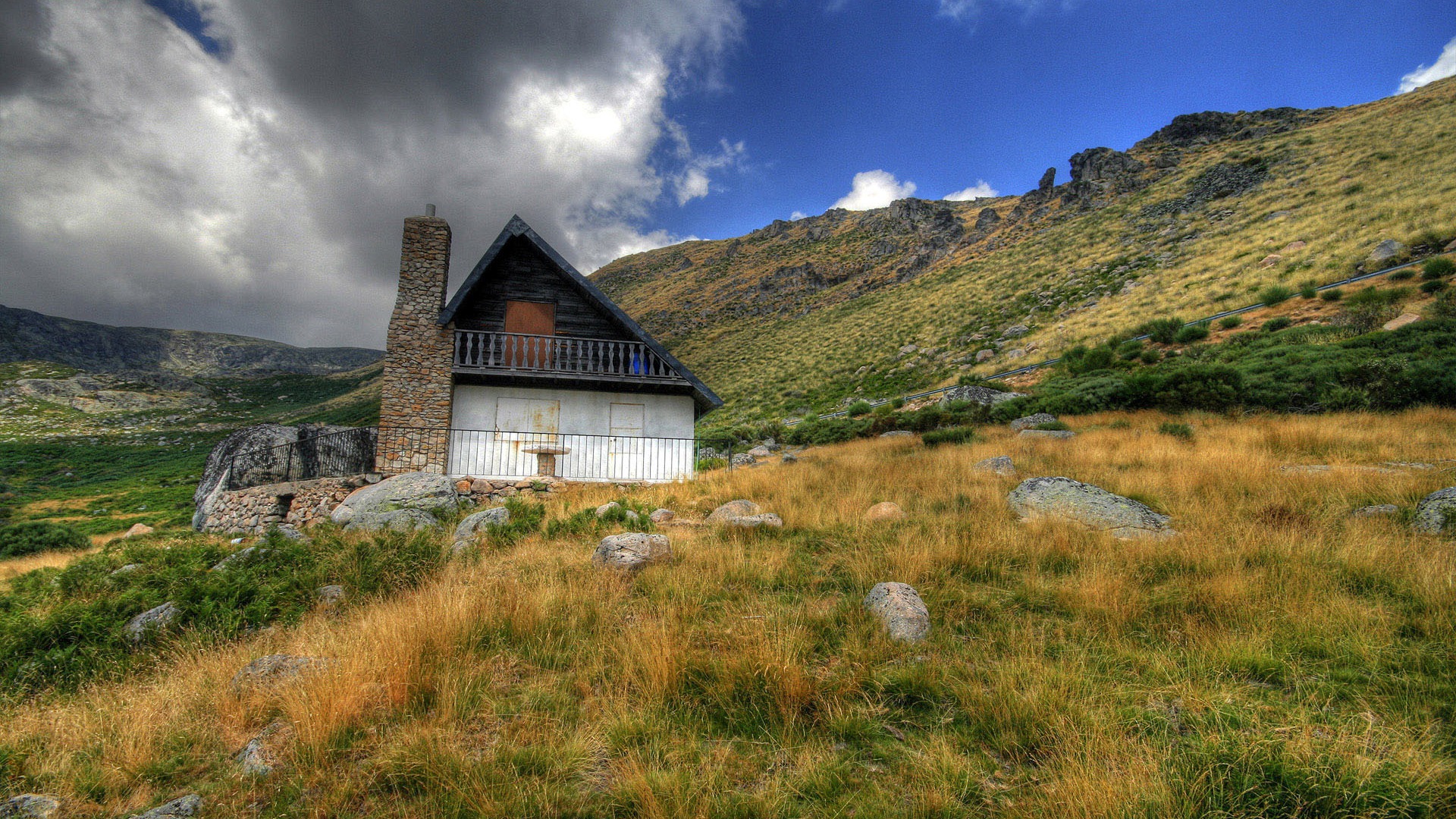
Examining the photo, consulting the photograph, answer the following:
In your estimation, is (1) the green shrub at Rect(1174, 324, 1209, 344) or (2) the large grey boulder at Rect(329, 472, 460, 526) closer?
(2) the large grey boulder at Rect(329, 472, 460, 526)

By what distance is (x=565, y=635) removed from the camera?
177 inches

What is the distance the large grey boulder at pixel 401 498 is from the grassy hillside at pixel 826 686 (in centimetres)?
454

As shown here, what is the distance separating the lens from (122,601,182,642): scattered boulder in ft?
18.1

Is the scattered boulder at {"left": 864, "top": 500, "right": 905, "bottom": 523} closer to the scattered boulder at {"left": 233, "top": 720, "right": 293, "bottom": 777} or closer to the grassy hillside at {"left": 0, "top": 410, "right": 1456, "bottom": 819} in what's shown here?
the grassy hillside at {"left": 0, "top": 410, "right": 1456, "bottom": 819}

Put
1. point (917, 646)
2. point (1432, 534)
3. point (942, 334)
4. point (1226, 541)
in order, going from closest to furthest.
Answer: point (917, 646) < point (1432, 534) < point (1226, 541) < point (942, 334)

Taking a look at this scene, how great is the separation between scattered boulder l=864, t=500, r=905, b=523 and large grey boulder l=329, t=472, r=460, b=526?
908cm

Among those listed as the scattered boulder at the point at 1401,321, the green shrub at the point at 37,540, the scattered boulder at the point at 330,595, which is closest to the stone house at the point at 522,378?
the scattered boulder at the point at 330,595

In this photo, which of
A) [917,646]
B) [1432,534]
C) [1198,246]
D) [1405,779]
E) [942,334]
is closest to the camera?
[1405,779]

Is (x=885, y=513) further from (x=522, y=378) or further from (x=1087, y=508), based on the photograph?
(x=522, y=378)

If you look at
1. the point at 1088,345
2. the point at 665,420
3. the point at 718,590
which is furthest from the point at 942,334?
the point at 718,590

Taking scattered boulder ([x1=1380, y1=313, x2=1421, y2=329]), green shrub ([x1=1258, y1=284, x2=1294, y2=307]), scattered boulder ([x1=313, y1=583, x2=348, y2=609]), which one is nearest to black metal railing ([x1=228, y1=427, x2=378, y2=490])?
scattered boulder ([x1=313, y1=583, x2=348, y2=609])

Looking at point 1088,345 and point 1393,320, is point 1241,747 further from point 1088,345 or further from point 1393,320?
point 1088,345

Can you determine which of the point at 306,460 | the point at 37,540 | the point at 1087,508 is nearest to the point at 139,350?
the point at 37,540

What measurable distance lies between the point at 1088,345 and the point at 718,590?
24.6 meters
